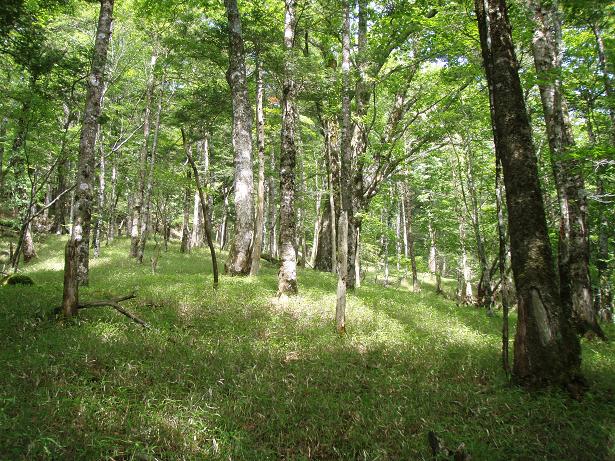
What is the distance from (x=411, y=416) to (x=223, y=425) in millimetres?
2364

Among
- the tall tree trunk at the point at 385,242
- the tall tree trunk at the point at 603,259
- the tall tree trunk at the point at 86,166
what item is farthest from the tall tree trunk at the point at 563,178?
the tall tree trunk at the point at 385,242

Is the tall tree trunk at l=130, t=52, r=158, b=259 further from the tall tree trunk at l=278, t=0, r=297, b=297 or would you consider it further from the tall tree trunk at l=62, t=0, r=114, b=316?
the tall tree trunk at l=62, t=0, r=114, b=316

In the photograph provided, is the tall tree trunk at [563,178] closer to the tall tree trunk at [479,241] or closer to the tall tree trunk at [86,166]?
the tall tree trunk at [479,241]

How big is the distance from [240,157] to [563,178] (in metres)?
10.4

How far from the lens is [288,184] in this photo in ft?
37.3

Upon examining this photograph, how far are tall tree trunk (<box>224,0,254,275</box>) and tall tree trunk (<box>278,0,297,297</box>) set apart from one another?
257 cm

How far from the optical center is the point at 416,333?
28.5ft

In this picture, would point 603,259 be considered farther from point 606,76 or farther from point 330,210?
point 330,210

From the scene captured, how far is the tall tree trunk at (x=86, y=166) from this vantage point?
719cm

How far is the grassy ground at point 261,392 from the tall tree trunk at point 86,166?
781 mm

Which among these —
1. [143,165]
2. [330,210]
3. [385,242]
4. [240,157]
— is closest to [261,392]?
[240,157]

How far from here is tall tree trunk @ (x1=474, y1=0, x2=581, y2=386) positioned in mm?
5203

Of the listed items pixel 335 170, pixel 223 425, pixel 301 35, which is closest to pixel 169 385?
pixel 223 425

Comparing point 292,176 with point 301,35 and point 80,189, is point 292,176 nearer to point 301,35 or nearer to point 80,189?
point 80,189
